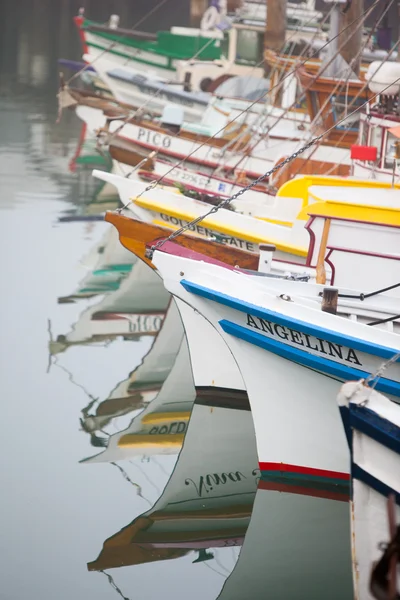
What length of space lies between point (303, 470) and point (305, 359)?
3.30 feet

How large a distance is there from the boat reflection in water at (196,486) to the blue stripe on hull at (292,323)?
1.44 m

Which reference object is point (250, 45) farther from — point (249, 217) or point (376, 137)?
point (249, 217)

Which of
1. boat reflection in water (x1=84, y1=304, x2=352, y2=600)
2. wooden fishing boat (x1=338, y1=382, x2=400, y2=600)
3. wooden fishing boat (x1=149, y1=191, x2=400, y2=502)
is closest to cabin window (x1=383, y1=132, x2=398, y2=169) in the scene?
boat reflection in water (x1=84, y1=304, x2=352, y2=600)

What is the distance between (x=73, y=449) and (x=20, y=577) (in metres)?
1.93

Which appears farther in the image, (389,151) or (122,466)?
(389,151)

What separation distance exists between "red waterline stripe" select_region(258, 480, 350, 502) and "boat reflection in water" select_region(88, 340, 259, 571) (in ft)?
0.56

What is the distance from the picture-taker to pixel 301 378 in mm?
6859

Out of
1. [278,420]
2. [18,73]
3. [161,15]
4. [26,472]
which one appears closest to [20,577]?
[26,472]

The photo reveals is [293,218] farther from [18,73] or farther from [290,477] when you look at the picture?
[18,73]

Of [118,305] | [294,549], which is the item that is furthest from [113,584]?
[118,305]

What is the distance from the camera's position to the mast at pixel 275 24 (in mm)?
22688

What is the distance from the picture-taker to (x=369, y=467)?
5.00m

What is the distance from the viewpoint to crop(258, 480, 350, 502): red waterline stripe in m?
7.32

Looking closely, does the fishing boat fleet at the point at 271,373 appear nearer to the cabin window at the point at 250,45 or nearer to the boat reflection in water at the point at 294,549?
the boat reflection in water at the point at 294,549
